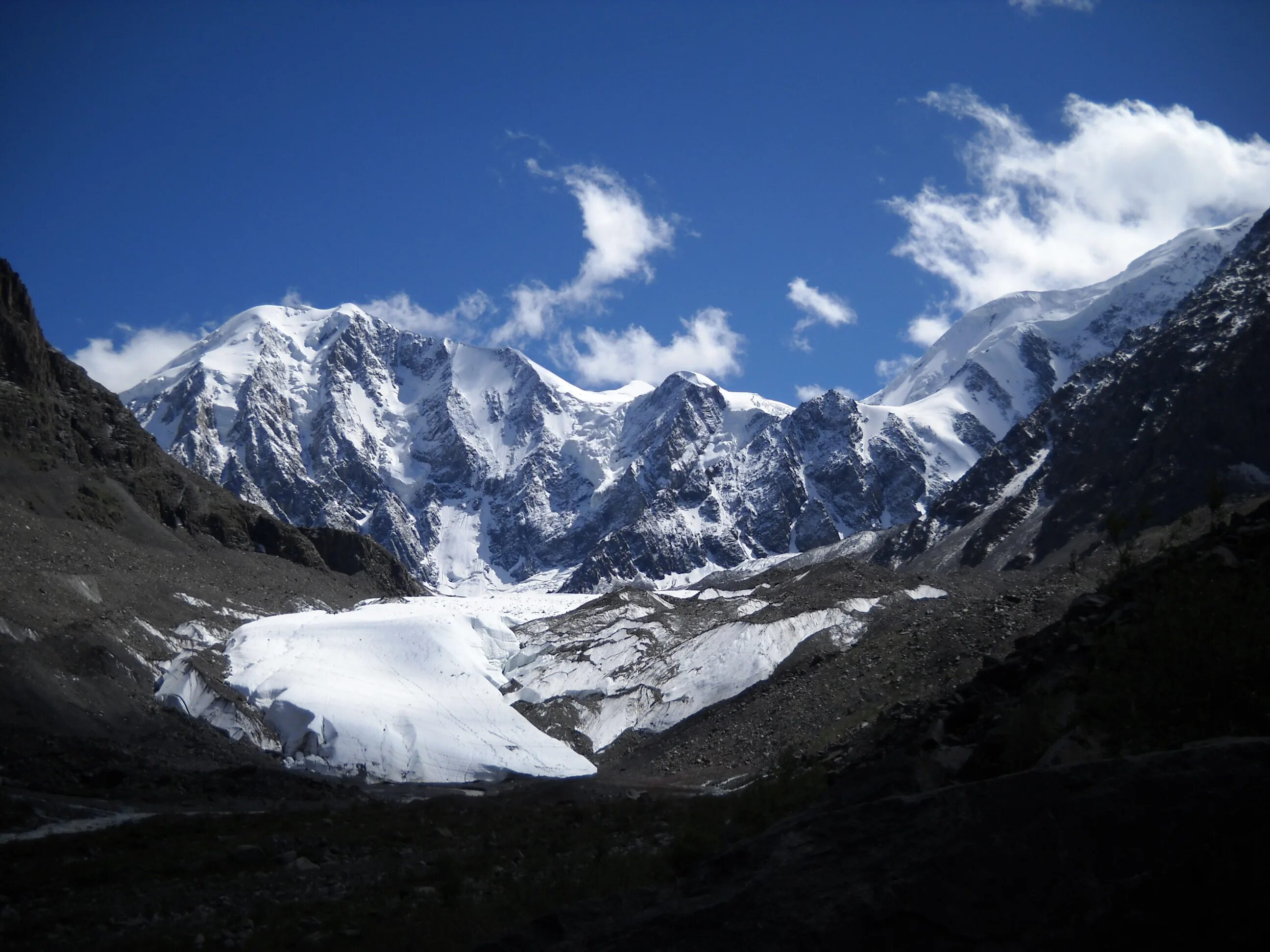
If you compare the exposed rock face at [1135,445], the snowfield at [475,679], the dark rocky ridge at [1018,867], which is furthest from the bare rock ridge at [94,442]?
the dark rocky ridge at [1018,867]

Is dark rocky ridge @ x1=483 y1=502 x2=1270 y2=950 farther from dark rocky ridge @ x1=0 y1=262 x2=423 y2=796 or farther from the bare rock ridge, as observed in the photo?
the bare rock ridge

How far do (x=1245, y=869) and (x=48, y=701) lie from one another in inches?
2054

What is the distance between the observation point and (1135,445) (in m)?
145

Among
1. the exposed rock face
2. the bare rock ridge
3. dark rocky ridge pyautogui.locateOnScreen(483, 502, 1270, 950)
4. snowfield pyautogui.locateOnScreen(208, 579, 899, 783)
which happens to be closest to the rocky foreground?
dark rocky ridge pyautogui.locateOnScreen(483, 502, 1270, 950)

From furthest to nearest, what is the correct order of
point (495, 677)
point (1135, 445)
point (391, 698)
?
point (1135, 445), point (495, 677), point (391, 698)

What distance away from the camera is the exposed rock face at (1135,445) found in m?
126

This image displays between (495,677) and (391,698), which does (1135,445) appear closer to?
(495,677)

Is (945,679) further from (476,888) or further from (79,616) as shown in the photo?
(79,616)

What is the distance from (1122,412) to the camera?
158875 millimetres

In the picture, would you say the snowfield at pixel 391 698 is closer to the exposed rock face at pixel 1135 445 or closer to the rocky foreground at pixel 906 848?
the rocky foreground at pixel 906 848

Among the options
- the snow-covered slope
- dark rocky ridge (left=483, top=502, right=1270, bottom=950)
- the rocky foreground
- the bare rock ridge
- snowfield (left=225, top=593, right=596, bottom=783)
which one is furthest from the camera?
the bare rock ridge

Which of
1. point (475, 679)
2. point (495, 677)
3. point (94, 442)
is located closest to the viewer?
point (475, 679)

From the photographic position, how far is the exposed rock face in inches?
4968

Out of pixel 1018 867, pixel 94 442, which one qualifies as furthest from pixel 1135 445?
pixel 1018 867
